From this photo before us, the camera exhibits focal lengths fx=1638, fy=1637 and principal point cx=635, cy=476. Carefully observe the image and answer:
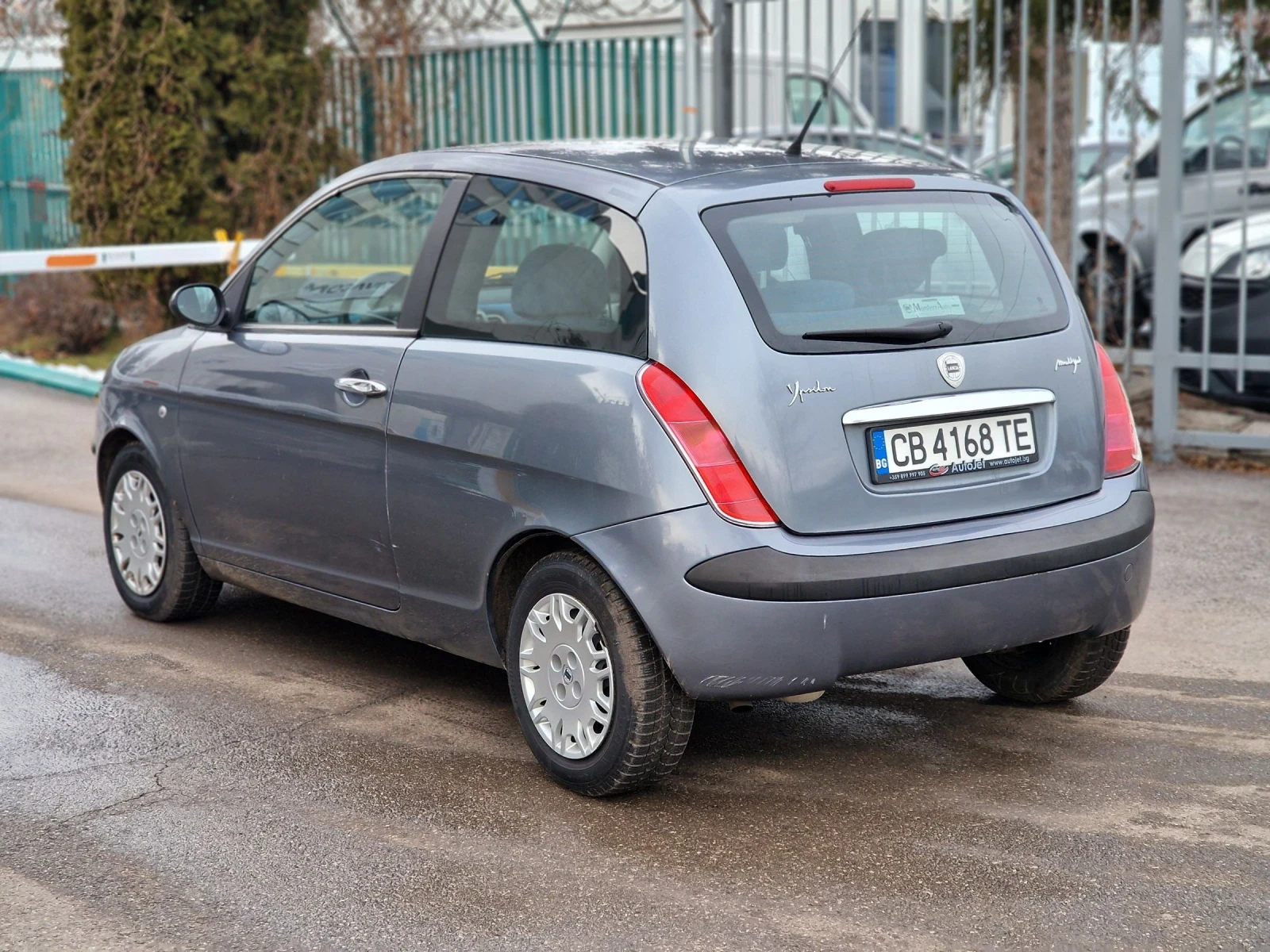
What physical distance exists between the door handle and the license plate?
1.50 metres

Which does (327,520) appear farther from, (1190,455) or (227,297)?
(1190,455)

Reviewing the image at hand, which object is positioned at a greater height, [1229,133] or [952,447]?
[1229,133]

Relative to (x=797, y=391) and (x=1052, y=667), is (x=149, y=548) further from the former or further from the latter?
(x=1052, y=667)

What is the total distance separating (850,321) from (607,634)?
1.00m

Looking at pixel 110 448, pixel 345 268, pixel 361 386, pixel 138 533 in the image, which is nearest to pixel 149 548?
pixel 138 533

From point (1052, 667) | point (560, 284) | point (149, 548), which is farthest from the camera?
point (149, 548)

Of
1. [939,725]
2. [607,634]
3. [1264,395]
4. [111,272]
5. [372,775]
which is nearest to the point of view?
[607,634]

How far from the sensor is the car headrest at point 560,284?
434 centimetres

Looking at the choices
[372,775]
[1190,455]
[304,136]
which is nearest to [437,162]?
[372,775]

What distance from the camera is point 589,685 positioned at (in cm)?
424

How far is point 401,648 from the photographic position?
5.79m

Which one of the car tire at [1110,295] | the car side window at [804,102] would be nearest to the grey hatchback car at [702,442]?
the car tire at [1110,295]

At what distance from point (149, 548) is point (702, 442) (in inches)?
112

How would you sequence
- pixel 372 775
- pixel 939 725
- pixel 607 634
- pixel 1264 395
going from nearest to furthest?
1. pixel 607 634
2. pixel 372 775
3. pixel 939 725
4. pixel 1264 395
